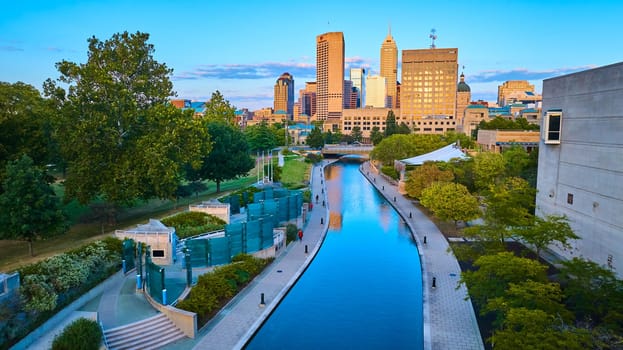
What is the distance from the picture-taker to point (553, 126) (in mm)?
28984

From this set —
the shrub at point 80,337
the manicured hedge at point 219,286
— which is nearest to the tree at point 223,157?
the manicured hedge at point 219,286

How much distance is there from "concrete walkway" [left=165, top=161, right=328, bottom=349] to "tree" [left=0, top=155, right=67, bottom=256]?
13.0 metres

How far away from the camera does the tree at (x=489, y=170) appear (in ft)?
159

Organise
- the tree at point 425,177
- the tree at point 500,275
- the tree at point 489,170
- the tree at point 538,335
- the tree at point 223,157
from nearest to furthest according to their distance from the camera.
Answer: the tree at point 538,335 → the tree at point 500,275 → the tree at point 425,177 → the tree at point 489,170 → the tree at point 223,157

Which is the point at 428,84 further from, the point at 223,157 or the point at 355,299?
the point at 355,299

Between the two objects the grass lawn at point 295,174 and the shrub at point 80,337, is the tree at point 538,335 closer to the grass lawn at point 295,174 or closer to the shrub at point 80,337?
the shrub at point 80,337

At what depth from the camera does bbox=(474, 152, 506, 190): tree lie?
48.4 m

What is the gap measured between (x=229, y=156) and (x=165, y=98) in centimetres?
1459

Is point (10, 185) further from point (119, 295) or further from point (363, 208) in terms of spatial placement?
point (363, 208)

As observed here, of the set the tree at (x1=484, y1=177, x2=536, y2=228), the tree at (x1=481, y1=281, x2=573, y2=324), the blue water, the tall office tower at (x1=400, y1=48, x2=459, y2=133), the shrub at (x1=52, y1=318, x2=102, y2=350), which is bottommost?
the blue water

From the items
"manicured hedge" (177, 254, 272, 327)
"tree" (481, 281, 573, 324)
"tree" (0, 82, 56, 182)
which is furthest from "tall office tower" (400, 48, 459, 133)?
"tree" (481, 281, 573, 324)

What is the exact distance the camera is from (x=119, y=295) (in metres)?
21.1

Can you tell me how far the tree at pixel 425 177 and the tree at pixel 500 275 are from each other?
29.3 meters

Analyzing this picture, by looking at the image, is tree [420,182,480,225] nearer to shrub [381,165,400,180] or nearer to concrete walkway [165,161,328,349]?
concrete walkway [165,161,328,349]
